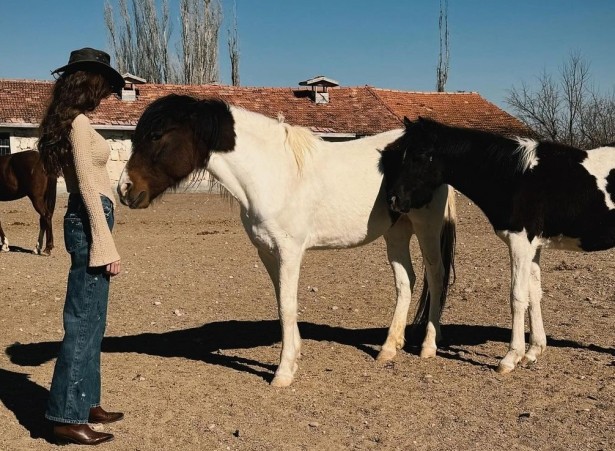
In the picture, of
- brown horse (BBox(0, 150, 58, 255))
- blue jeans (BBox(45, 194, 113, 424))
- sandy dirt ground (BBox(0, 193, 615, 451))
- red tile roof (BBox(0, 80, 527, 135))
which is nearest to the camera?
blue jeans (BBox(45, 194, 113, 424))

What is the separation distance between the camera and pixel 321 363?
19.6 feet

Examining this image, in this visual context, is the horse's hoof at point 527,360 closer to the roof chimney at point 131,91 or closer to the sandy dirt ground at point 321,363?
the sandy dirt ground at point 321,363

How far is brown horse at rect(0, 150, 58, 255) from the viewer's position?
13234mm

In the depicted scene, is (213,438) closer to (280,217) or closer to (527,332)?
(280,217)

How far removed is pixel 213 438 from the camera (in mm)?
4336

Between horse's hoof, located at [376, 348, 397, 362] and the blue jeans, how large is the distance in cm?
265

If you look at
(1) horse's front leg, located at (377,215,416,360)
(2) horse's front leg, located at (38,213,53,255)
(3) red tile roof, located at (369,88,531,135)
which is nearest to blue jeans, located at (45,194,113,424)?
(1) horse's front leg, located at (377,215,416,360)

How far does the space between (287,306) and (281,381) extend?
584 mm

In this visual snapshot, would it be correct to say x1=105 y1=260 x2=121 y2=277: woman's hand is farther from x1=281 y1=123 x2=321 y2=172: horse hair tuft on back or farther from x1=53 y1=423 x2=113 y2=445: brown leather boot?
x1=281 y1=123 x2=321 y2=172: horse hair tuft on back

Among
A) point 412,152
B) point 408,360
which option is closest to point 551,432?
point 408,360

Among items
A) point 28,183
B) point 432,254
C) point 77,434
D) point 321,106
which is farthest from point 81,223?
point 321,106

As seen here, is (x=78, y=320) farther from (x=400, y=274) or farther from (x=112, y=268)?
(x=400, y=274)

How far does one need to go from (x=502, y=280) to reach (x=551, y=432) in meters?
5.16

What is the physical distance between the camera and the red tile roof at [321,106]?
94.4 feet
